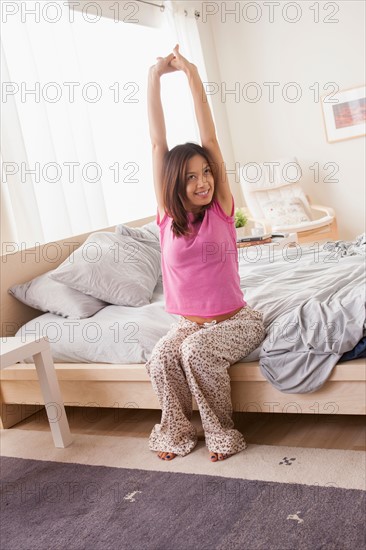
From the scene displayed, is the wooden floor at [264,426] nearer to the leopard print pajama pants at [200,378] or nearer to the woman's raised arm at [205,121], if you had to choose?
the leopard print pajama pants at [200,378]

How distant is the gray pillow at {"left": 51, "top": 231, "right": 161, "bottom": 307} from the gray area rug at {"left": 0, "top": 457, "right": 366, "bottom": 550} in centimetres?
91

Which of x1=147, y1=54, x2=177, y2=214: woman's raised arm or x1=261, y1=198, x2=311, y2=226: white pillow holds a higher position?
x1=147, y1=54, x2=177, y2=214: woman's raised arm

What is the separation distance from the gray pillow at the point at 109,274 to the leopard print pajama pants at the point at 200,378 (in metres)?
0.67

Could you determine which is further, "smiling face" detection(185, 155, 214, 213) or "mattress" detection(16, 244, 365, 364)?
"mattress" detection(16, 244, 365, 364)

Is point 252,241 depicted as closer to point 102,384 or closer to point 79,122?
point 79,122

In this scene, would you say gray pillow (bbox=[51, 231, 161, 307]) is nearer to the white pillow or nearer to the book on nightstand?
the book on nightstand

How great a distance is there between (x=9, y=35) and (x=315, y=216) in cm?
324

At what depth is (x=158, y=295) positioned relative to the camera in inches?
126

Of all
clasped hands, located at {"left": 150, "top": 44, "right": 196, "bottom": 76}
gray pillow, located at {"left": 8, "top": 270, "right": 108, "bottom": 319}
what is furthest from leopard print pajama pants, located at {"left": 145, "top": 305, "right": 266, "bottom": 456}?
clasped hands, located at {"left": 150, "top": 44, "right": 196, "bottom": 76}

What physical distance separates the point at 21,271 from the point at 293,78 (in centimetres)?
350

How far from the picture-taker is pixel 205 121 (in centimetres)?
230

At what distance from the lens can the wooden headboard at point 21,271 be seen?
3043mm

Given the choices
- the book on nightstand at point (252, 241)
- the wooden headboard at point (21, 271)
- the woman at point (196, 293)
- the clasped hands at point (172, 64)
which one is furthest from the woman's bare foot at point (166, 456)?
the book on nightstand at point (252, 241)

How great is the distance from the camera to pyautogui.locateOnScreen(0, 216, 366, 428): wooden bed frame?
2096 mm
